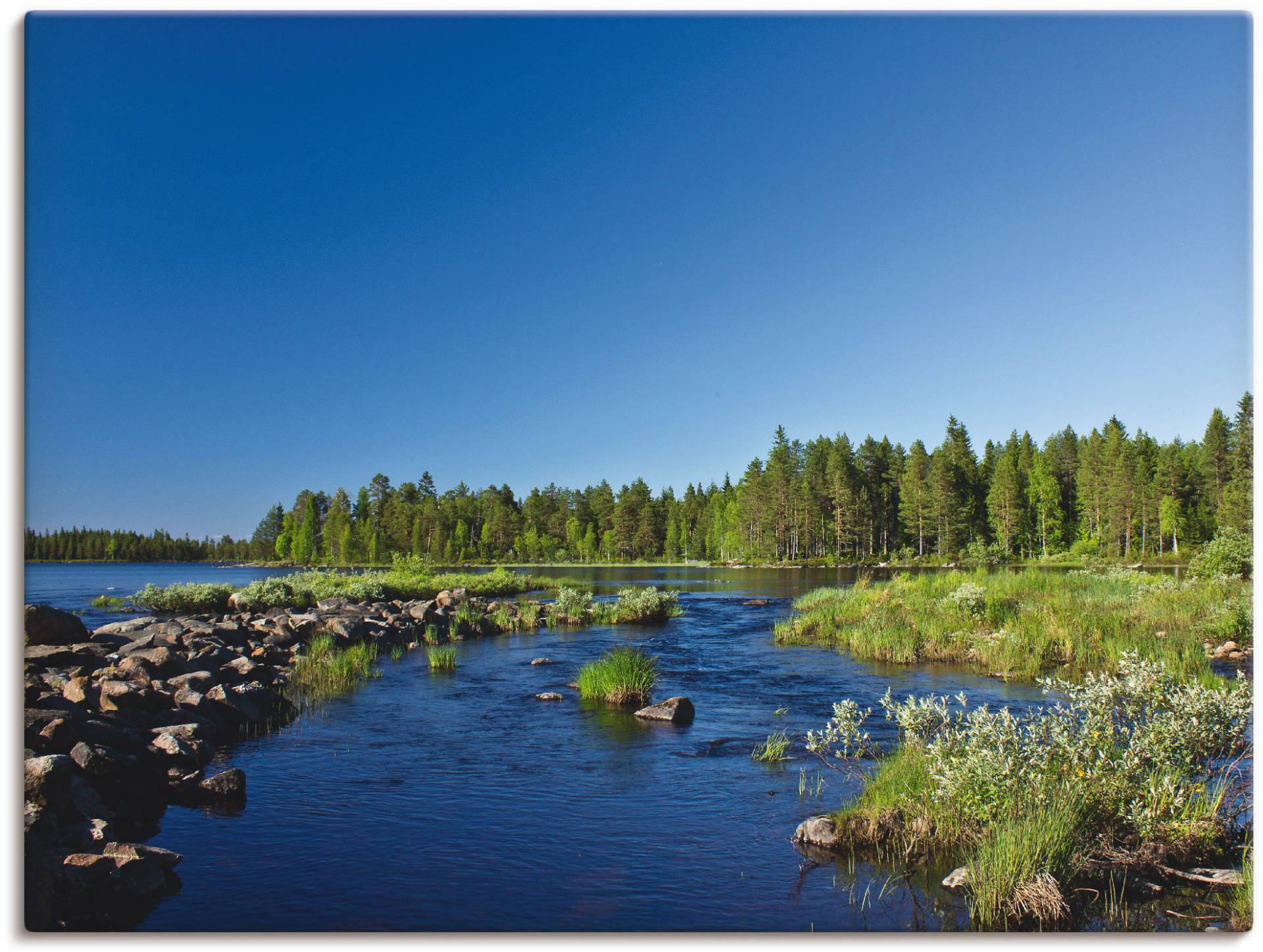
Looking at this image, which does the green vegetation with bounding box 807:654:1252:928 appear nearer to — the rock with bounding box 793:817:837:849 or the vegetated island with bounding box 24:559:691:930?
the rock with bounding box 793:817:837:849

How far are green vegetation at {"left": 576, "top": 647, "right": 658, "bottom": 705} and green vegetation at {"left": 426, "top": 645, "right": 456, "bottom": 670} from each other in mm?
4092

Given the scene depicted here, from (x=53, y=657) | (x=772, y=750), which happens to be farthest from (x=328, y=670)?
(x=772, y=750)

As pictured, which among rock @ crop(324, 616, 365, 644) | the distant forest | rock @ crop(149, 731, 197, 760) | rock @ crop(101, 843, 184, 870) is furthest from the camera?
the distant forest

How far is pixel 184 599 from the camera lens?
28688mm

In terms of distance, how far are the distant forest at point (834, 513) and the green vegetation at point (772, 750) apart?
46.4 metres

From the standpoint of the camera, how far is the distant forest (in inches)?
2562

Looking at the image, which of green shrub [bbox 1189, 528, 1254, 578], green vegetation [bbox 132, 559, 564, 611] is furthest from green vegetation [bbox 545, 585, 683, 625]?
green shrub [bbox 1189, 528, 1254, 578]

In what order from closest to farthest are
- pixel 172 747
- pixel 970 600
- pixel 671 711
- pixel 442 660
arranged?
pixel 172 747
pixel 671 711
pixel 442 660
pixel 970 600

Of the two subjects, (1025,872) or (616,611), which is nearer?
(1025,872)

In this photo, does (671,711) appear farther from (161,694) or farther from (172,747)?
(161,694)

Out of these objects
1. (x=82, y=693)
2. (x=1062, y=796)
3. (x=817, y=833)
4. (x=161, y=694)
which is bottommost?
(x=817, y=833)

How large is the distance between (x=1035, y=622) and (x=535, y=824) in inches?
596

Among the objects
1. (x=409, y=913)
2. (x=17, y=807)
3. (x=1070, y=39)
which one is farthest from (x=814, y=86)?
(x=17, y=807)

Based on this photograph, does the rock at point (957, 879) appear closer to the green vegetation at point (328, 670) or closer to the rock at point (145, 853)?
the rock at point (145, 853)
